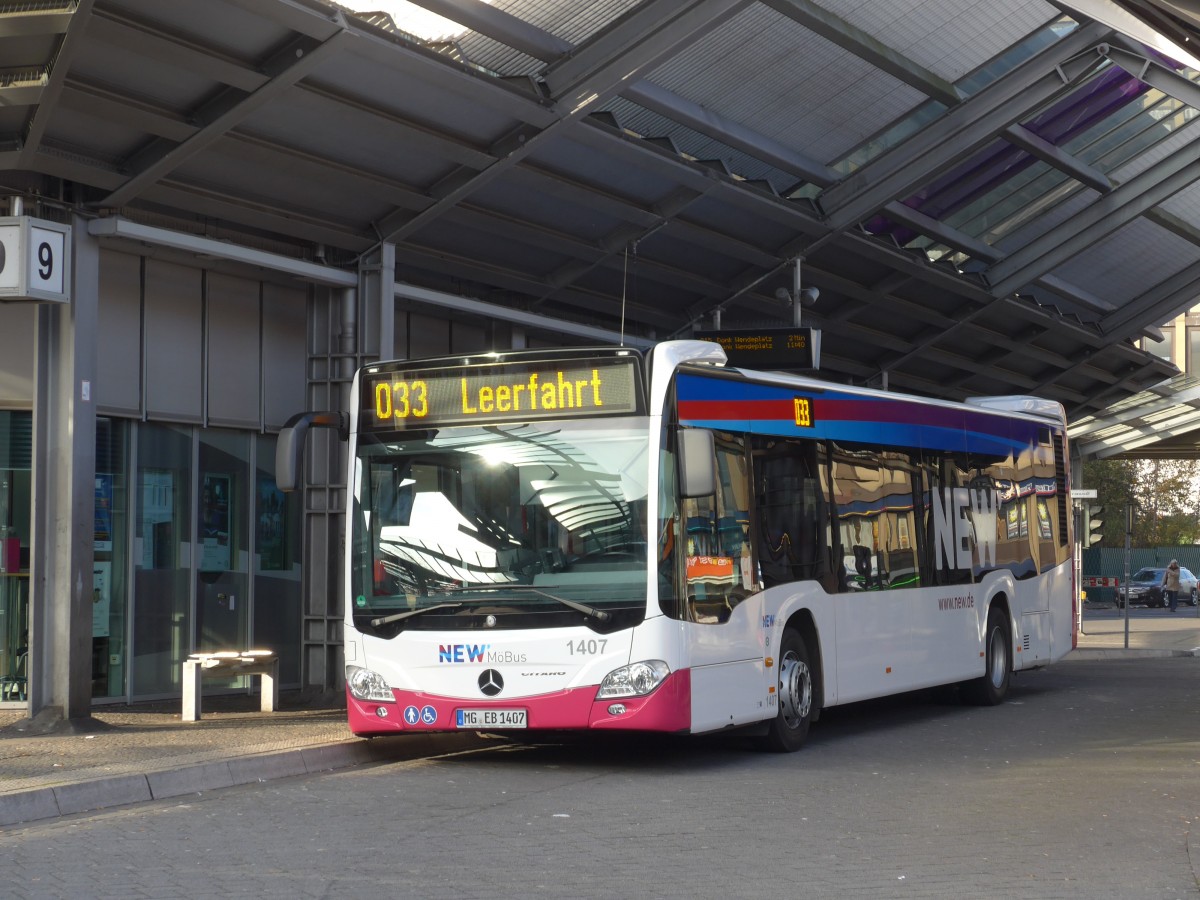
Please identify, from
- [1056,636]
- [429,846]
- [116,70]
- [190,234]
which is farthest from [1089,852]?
[1056,636]

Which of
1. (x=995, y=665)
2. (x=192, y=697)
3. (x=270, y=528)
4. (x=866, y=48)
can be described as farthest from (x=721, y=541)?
(x=866, y=48)

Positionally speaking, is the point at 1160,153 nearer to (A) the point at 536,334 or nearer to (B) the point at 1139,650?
(B) the point at 1139,650

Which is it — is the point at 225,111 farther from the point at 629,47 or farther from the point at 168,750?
the point at 168,750

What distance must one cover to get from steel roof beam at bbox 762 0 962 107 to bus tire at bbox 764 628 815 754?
A: 6.95 meters

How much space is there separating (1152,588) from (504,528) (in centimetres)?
5041

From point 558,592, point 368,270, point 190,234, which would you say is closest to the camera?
point 558,592

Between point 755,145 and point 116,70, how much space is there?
28.8 feet

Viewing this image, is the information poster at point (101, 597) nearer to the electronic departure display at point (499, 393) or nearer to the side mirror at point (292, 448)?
the side mirror at point (292, 448)

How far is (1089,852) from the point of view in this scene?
328 inches

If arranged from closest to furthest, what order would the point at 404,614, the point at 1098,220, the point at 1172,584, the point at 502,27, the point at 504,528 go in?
the point at 504,528 → the point at 404,614 → the point at 502,27 → the point at 1098,220 → the point at 1172,584

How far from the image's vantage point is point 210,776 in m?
10.9

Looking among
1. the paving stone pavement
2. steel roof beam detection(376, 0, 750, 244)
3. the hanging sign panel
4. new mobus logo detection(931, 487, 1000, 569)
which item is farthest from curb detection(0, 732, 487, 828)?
steel roof beam detection(376, 0, 750, 244)

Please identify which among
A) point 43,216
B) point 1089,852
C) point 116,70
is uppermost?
point 116,70

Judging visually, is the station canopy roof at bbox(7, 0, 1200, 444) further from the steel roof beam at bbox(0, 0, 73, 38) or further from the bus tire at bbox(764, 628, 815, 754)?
the bus tire at bbox(764, 628, 815, 754)
